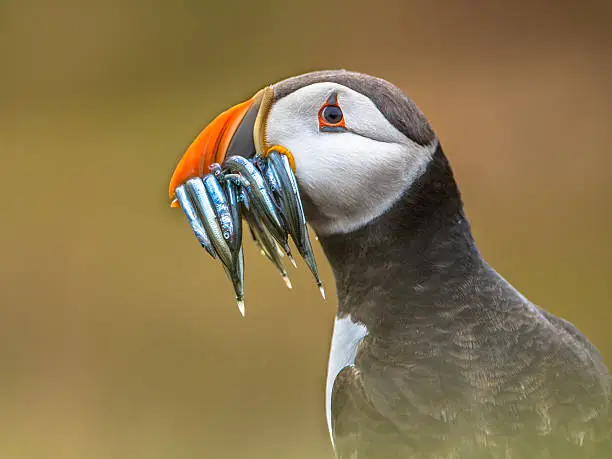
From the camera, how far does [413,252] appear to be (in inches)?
58.6

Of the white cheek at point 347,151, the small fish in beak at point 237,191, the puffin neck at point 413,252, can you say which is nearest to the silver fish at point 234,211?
the small fish in beak at point 237,191

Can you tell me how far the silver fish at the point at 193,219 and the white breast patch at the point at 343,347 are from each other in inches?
11.8

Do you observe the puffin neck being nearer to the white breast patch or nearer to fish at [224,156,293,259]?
the white breast patch

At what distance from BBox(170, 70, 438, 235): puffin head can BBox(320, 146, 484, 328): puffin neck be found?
0.04 meters

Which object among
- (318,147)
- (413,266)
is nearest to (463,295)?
(413,266)

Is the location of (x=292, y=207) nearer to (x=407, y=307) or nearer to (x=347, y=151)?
(x=347, y=151)

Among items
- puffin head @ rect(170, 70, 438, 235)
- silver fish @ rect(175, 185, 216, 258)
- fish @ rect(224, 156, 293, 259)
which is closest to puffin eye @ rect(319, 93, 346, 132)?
puffin head @ rect(170, 70, 438, 235)

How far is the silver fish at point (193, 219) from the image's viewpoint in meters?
1.36

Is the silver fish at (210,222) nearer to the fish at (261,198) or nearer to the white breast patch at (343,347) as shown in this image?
the fish at (261,198)

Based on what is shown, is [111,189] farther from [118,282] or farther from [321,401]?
[321,401]

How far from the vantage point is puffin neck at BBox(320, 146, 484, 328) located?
146 cm

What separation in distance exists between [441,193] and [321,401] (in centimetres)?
242

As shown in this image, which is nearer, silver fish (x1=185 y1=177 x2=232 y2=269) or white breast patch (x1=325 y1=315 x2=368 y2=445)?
silver fish (x1=185 y1=177 x2=232 y2=269)

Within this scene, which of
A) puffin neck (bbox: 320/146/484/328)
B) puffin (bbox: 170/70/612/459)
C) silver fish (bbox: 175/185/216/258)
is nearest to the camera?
puffin (bbox: 170/70/612/459)
